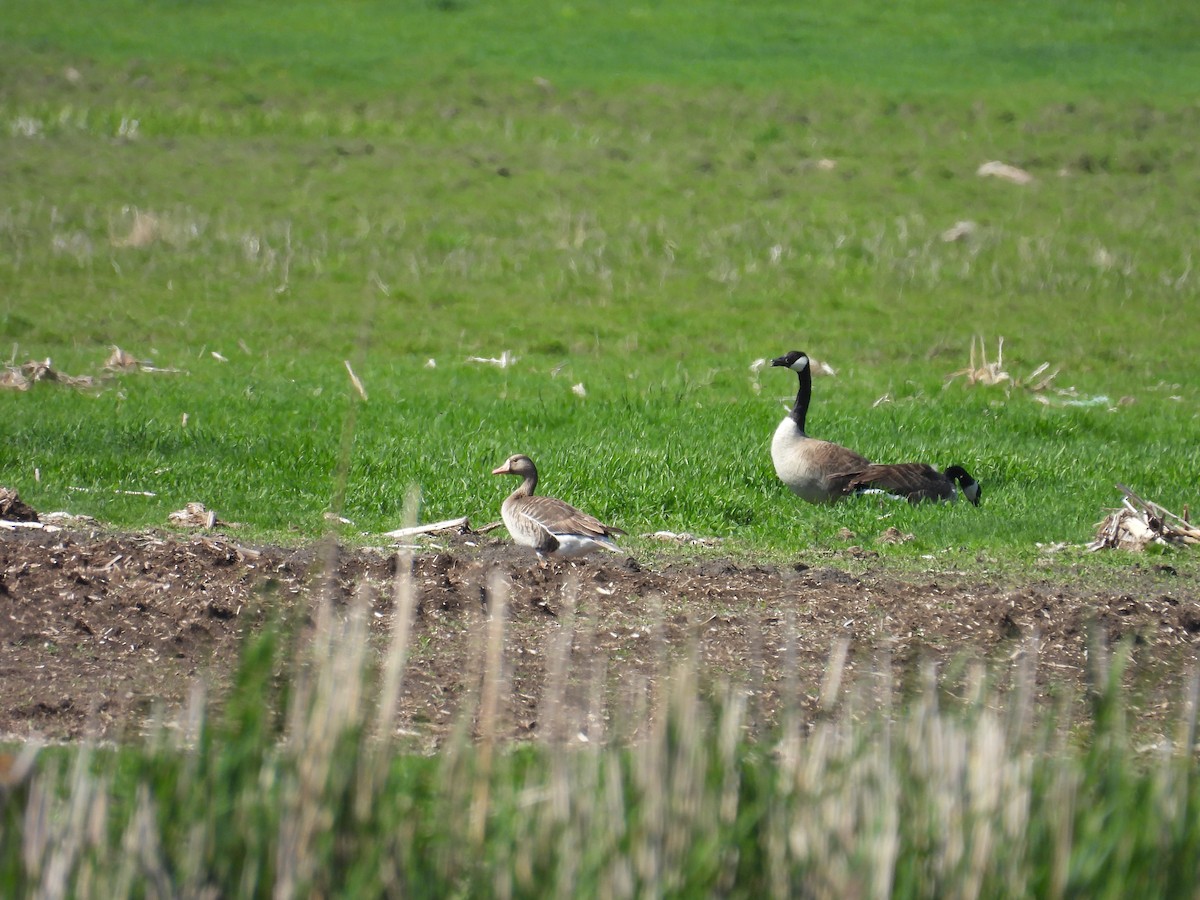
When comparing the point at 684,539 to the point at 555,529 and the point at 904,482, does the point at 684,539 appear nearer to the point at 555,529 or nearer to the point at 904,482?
the point at 555,529

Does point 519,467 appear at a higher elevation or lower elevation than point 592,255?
higher

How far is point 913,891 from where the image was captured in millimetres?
4496

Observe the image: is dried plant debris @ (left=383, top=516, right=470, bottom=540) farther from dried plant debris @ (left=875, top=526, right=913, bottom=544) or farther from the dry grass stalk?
the dry grass stalk

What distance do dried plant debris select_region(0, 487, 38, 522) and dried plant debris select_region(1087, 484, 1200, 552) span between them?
8144 mm

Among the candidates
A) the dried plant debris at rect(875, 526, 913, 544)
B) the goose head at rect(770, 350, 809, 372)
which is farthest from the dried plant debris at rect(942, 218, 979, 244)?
the dried plant debris at rect(875, 526, 913, 544)

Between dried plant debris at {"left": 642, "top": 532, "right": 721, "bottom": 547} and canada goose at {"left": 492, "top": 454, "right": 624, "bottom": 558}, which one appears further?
dried plant debris at {"left": 642, "top": 532, "right": 721, "bottom": 547}

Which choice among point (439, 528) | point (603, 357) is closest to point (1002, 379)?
point (603, 357)

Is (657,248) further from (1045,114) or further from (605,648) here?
(605,648)

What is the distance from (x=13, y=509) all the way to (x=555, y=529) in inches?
158

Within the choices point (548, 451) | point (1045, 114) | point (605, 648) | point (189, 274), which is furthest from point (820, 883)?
point (1045, 114)

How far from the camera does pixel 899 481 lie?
1328cm

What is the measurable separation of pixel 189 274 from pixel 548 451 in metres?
13.1

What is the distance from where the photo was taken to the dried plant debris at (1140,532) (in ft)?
38.8

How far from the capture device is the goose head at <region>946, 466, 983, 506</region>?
1363 cm
